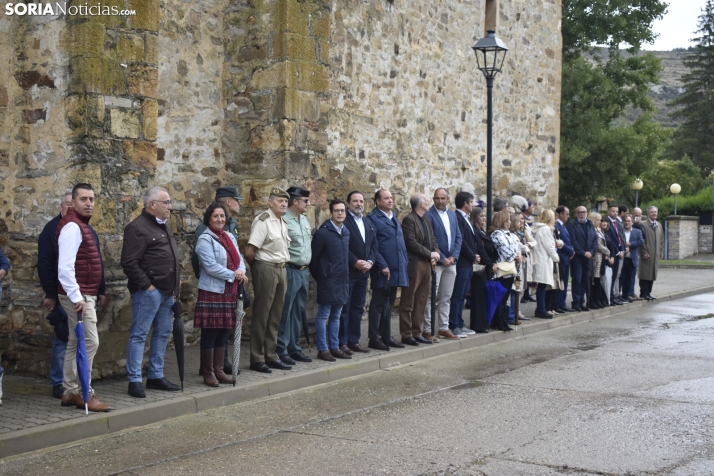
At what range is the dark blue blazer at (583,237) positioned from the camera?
1533 cm

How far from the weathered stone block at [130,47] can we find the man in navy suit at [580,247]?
903cm

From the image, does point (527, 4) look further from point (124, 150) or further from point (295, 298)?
point (124, 150)

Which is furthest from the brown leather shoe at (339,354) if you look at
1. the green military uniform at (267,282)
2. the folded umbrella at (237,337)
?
the folded umbrella at (237,337)

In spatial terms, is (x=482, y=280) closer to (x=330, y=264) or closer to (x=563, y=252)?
(x=563, y=252)

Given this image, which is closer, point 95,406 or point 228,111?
point 95,406

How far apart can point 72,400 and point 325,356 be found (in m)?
3.33

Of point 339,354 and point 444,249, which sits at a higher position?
point 444,249

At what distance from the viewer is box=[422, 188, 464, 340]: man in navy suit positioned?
12.0m

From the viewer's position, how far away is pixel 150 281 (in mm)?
7902

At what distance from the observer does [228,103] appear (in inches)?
448

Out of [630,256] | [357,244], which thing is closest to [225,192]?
[357,244]

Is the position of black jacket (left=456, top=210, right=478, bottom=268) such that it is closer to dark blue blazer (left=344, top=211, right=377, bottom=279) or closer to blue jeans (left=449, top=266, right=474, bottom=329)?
blue jeans (left=449, top=266, right=474, bottom=329)

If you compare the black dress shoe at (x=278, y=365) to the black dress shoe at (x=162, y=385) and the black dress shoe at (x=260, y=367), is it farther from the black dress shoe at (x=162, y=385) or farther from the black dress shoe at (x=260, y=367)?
the black dress shoe at (x=162, y=385)

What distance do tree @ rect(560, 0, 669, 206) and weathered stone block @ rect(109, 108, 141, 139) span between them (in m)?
21.0
